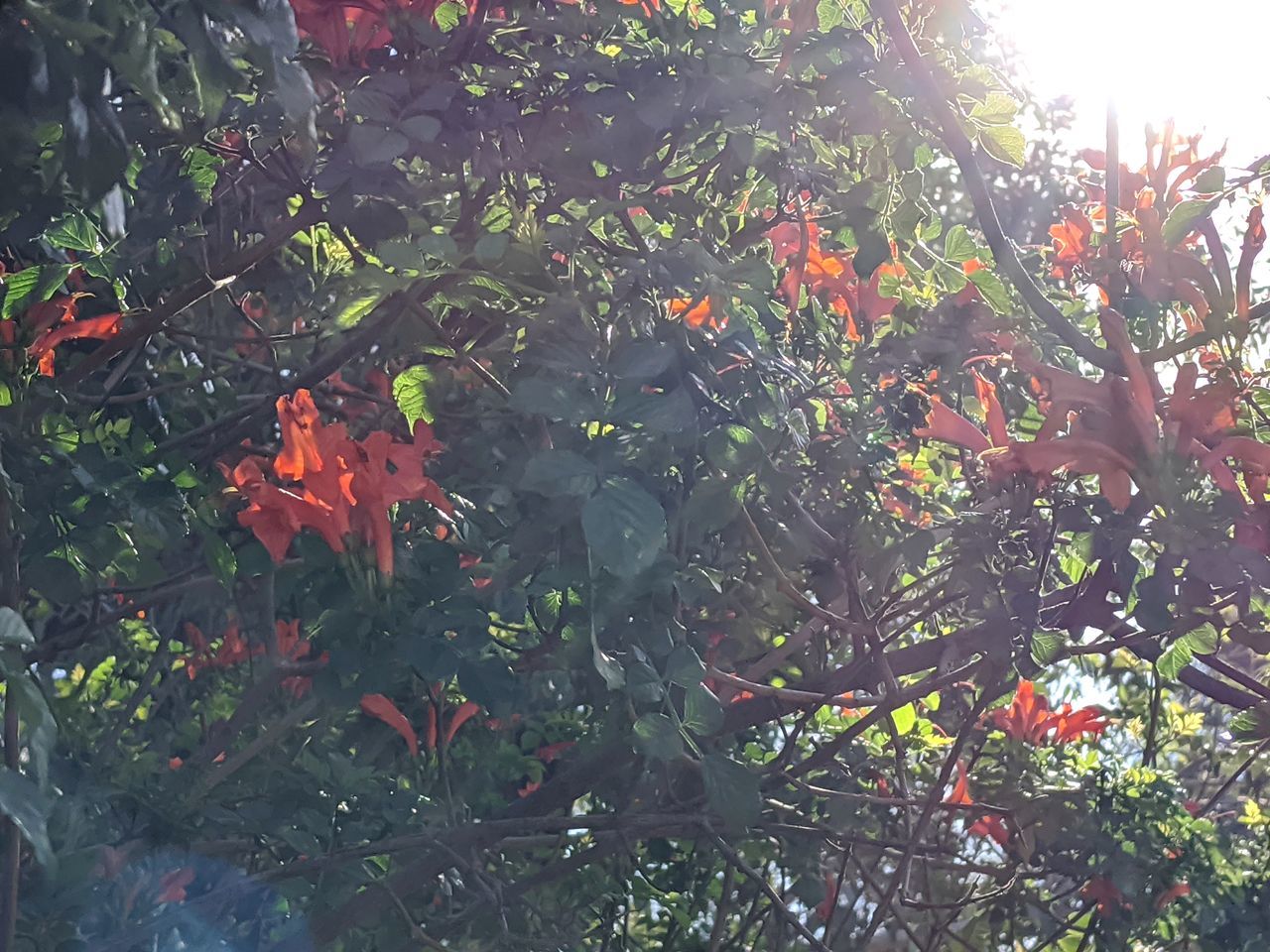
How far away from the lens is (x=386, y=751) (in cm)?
247

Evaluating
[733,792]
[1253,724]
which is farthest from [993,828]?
[733,792]

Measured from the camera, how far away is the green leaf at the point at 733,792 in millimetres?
1555

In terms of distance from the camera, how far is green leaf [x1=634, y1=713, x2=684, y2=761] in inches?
58.0

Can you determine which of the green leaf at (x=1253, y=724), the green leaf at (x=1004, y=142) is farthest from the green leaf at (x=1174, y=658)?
the green leaf at (x=1004, y=142)

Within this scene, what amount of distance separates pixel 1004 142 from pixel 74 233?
45.8 inches

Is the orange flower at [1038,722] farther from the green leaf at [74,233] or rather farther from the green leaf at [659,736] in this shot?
the green leaf at [74,233]

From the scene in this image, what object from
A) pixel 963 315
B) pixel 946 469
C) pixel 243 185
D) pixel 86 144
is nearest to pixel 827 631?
pixel 946 469

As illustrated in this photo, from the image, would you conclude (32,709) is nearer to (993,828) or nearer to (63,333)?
(63,333)

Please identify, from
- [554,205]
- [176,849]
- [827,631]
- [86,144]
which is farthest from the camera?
[827,631]

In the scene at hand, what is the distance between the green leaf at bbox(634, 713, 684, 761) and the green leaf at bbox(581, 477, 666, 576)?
0.26m

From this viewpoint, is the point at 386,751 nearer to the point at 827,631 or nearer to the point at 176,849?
the point at 176,849

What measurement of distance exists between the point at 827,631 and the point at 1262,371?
1019 mm

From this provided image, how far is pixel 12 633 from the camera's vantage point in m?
1.16

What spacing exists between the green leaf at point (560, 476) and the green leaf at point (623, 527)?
0.06ft
